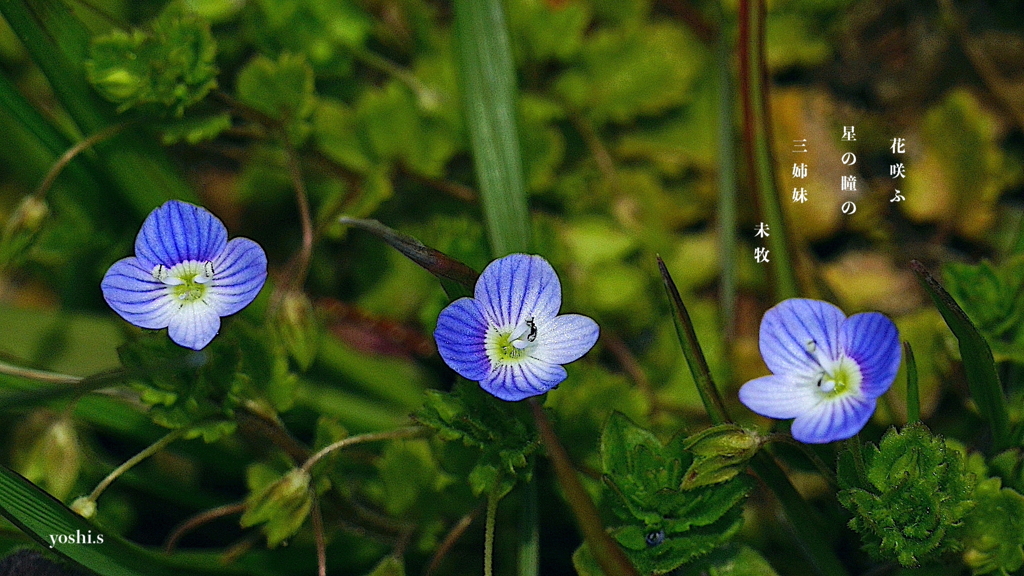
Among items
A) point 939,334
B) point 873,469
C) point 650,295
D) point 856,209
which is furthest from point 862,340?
point 856,209

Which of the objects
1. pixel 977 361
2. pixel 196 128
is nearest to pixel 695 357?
pixel 977 361

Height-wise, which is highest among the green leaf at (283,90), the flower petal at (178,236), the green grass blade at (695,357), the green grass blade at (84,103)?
the green leaf at (283,90)

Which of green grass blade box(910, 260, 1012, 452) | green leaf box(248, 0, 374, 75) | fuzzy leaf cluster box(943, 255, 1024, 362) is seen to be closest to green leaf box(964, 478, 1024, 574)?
green grass blade box(910, 260, 1012, 452)

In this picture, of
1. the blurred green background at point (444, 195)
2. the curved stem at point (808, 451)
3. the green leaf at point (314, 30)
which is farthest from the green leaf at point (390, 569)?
the green leaf at point (314, 30)

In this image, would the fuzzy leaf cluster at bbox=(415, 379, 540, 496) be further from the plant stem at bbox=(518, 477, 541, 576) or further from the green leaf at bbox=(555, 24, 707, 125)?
the green leaf at bbox=(555, 24, 707, 125)

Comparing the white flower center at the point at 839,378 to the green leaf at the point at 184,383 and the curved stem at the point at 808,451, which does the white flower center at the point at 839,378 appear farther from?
the green leaf at the point at 184,383

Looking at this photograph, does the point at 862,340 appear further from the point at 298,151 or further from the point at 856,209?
the point at 298,151
